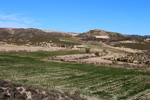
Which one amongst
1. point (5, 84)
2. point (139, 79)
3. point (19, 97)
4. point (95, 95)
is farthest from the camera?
point (139, 79)

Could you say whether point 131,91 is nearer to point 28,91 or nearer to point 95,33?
point 28,91

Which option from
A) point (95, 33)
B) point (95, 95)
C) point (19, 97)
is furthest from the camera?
point (95, 33)

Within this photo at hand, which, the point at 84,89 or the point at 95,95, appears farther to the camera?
the point at 84,89

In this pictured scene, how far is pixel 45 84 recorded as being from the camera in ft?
69.5

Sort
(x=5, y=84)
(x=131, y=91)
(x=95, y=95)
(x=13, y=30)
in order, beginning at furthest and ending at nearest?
(x=13, y=30)
(x=131, y=91)
(x=95, y=95)
(x=5, y=84)

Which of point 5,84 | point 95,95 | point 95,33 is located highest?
point 95,33

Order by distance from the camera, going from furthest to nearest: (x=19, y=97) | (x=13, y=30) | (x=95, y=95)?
(x=13, y=30) < (x=95, y=95) < (x=19, y=97)

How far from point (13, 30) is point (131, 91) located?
156043 mm

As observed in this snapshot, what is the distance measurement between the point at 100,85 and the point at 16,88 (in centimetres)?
924

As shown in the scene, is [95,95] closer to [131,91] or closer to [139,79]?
[131,91]

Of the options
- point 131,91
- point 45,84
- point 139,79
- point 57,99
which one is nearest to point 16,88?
point 57,99

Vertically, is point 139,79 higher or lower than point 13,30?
lower

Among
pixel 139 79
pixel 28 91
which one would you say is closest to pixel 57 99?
pixel 28 91

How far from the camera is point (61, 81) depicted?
23000 millimetres
